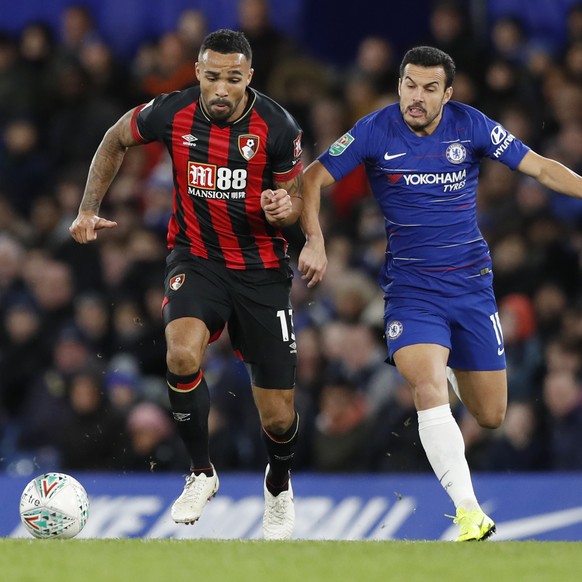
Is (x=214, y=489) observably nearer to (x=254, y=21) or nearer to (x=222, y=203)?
(x=222, y=203)

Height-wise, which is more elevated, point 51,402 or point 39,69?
point 39,69

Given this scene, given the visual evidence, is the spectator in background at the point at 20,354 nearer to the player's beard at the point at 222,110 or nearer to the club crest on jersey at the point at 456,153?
the player's beard at the point at 222,110

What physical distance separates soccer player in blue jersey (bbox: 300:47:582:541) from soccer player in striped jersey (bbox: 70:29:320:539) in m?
0.29

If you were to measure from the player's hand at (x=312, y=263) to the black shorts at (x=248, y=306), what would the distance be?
46 cm

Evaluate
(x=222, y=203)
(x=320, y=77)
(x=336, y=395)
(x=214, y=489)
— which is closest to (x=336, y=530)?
(x=336, y=395)

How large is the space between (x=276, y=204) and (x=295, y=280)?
4.62 meters

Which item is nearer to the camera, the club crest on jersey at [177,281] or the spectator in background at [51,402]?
the club crest on jersey at [177,281]

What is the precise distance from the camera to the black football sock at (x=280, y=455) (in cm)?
794

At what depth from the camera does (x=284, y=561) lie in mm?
5746

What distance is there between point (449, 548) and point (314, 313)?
5177 millimetres

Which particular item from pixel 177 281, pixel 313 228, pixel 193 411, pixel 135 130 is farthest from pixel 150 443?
pixel 313 228

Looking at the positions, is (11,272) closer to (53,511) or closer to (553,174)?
(53,511)

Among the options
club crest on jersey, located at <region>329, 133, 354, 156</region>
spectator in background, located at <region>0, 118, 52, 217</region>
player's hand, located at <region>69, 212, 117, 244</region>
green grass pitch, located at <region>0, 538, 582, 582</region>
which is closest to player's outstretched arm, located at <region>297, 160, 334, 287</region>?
club crest on jersey, located at <region>329, 133, 354, 156</region>

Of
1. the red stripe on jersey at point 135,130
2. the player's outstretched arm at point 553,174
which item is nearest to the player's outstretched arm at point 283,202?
the red stripe on jersey at point 135,130
